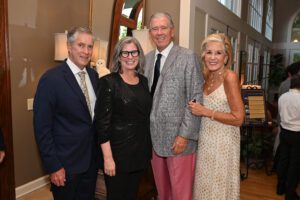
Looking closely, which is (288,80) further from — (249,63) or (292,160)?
(249,63)

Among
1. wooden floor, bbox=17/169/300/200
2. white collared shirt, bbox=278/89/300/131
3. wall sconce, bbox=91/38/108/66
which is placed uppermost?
wall sconce, bbox=91/38/108/66

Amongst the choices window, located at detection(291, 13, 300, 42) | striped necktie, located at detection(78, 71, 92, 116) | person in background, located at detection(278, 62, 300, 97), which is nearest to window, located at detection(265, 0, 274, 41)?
window, located at detection(291, 13, 300, 42)

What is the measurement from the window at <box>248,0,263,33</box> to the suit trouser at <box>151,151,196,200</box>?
230 inches

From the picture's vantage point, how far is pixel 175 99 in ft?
5.92

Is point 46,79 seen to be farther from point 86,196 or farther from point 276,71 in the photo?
point 276,71

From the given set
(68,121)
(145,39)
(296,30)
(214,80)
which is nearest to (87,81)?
(68,121)

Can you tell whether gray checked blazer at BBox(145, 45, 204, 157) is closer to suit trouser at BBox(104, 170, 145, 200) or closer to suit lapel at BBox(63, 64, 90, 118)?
suit trouser at BBox(104, 170, 145, 200)

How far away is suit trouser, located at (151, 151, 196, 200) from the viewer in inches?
75.5

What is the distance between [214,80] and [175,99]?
1.07 ft

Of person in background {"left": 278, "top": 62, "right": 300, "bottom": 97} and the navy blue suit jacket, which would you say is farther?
person in background {"left": 278, "top": 62, "right": 300, "bottom": 97}

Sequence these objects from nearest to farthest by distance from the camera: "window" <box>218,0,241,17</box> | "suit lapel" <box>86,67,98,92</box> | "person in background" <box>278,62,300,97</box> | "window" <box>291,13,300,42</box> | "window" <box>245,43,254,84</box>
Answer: "suit lapel" <box>86,67,98,92</box> → "person in background" <box>278,62,300,97</box> → "window" <box>218,0,241,17</box> → "window" <box>245,43,254,84</box> → "window" <box>291,13,300,42</box>

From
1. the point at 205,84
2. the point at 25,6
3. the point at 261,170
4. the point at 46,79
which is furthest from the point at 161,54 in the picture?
the point at 261,170

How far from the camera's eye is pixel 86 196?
1752mm

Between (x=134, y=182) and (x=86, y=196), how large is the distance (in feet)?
1.02
